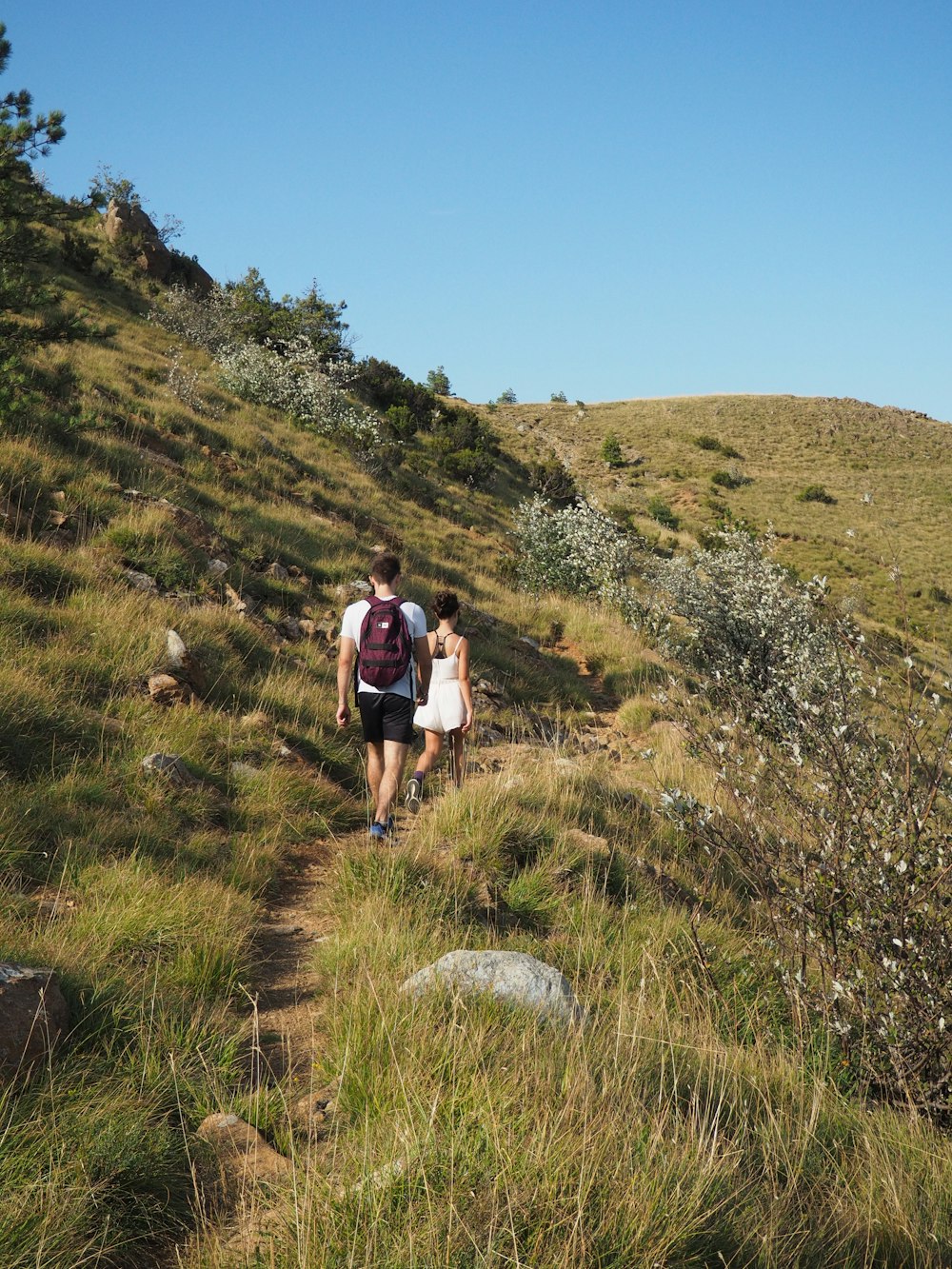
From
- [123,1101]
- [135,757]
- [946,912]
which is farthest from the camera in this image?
[135,757]

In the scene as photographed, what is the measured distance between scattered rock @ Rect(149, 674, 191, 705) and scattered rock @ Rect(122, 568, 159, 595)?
1642 millimetres

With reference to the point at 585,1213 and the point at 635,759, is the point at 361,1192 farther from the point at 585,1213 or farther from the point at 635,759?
the point at 635,759

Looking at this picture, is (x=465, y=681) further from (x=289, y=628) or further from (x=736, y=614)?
(x=736, y=614)

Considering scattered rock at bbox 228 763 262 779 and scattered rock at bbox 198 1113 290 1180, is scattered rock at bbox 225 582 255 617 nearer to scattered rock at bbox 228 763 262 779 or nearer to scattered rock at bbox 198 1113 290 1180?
scattered rock at bbox 228 763 262 779

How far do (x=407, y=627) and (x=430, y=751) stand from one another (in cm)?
133

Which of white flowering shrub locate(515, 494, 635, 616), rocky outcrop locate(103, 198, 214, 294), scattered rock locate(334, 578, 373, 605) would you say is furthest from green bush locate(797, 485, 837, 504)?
scattered rock locate(334, 578, 373, 605)

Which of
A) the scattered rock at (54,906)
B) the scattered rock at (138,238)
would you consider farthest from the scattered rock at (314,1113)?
the scattered rock at (138,238)

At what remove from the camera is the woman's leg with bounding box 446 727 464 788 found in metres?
6.96

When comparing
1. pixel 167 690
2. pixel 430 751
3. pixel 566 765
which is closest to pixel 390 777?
pixel 430 751

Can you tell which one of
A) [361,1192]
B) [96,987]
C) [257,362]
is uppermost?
[257,362]

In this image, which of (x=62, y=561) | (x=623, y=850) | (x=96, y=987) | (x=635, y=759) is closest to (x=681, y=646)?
(x=635, y=759)

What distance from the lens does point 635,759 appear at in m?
9.92

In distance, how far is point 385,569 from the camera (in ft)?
20.4

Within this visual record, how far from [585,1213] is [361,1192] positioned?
1.86ft
